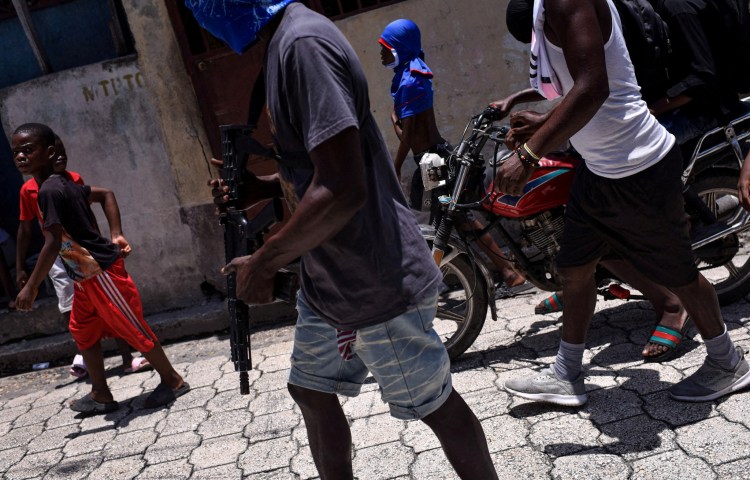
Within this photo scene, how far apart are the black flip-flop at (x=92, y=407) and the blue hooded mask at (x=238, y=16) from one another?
122 inches

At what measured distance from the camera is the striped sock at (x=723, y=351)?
324 cm

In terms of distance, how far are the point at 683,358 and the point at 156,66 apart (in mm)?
4230

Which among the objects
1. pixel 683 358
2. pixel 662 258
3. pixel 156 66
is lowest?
pixel 683 358

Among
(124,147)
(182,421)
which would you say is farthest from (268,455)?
(124,147)

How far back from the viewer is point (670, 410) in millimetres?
3309

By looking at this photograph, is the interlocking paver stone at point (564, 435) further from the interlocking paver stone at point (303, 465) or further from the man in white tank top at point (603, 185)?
the interlocking paver stone at point (303, 465)

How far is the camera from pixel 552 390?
347 centimetres

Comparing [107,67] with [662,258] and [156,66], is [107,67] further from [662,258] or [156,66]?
[662,258]

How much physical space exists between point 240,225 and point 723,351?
2.06 meters

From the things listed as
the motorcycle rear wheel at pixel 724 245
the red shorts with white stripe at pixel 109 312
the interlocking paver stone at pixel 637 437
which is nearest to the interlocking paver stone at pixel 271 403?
the red shorts with white stripe at pixel 109 312

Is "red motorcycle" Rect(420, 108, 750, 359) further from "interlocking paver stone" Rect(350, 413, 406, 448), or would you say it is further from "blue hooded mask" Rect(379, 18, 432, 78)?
"blue hooded mask" Rect(379, 18, 432, 78)

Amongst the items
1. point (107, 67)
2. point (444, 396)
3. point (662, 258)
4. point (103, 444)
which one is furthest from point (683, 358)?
point (107, 67)

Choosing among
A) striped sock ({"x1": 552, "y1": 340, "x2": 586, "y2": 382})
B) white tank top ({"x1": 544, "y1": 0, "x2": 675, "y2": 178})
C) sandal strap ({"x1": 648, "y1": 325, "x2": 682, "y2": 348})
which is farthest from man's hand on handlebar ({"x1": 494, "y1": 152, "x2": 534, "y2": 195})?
sandal strap ({"x1": 648, "y1": 325, "x2": 682, "y2": 348})

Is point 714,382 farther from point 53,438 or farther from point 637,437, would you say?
point 53,438
